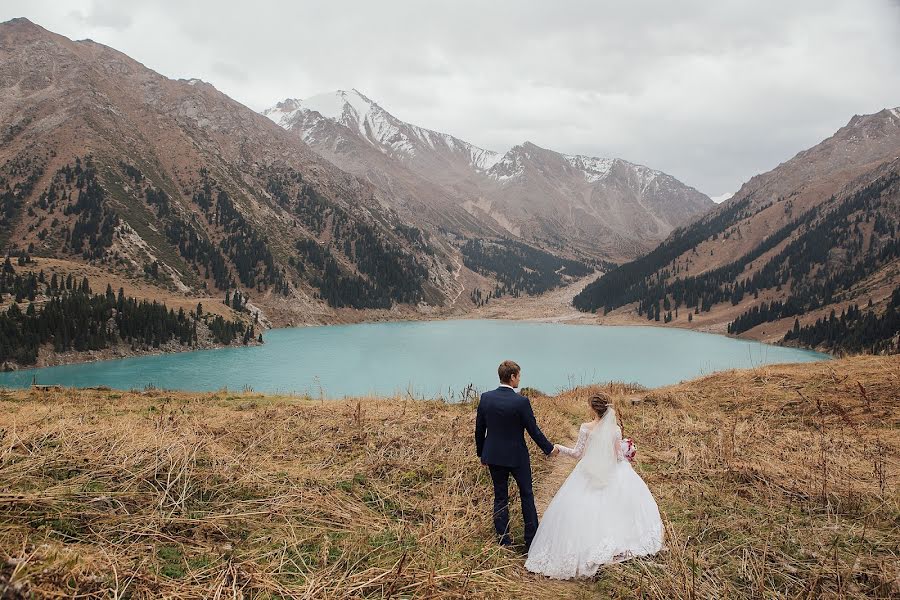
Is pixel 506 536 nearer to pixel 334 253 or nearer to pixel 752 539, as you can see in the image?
pixel 752 539

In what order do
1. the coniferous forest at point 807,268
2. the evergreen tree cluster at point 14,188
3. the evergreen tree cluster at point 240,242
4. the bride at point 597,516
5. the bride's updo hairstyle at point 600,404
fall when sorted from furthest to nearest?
the coniferous forest at point 807,268 → the evergreen tree cluster at point 240,242 → the evergreen tree cluster at point 14,188 → the bride's updo hairstyle at point 600,404 → the bride at point 597,516

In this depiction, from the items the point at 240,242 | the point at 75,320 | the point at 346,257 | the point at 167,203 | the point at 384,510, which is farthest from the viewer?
the point at 346,257

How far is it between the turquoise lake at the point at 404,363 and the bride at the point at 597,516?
24407mm

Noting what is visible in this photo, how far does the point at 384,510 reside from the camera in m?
6.85

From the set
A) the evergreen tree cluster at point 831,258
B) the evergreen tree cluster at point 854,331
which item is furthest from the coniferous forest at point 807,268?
the evergreen tree cluster at point 854,331

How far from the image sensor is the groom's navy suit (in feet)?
21.7

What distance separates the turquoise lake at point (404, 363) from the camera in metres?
52.7

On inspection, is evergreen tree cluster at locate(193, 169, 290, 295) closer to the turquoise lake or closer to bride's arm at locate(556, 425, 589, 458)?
the turquoise lake

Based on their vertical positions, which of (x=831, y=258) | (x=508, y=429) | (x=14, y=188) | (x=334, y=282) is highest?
(x=14, y=188)

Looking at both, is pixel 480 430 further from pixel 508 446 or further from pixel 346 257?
pixel 346 257

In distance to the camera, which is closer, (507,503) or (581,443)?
(507,503)

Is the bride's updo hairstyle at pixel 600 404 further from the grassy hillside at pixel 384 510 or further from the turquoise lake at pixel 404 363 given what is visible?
the turquoise lake at pixel 404 363

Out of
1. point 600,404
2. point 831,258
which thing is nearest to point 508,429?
point 600,404

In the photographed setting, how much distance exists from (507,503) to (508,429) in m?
1.07
